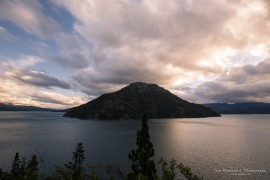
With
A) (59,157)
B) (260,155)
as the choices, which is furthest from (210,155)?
(59,157)

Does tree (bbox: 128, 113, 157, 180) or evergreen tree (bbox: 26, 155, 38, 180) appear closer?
evergreen tree (bbox: 26, 155, 38, 180)

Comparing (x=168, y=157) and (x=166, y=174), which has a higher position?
(x=166, y=174)

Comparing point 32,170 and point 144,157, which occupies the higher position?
point 144,157

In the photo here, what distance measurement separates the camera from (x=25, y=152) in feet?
424

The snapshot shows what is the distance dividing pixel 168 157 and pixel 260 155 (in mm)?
52694

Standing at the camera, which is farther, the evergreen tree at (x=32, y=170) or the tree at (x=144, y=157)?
the tree at (x=144, y=157)

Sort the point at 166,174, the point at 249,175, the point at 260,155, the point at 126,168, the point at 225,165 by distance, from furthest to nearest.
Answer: the point at 260,155 → the point at 225,165 → the point at 126,168 → the point at 249,175 → the point at 166,174

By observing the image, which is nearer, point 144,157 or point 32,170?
point 32,170

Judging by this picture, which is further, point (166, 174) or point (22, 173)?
point (22, 173)

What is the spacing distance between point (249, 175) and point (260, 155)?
1788 inches

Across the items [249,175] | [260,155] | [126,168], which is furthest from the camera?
[260,155]

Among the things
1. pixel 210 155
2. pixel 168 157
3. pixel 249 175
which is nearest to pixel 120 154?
pixel 168 157

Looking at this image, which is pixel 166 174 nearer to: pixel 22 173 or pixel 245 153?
pixel 22 173

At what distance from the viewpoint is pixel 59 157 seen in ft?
376
